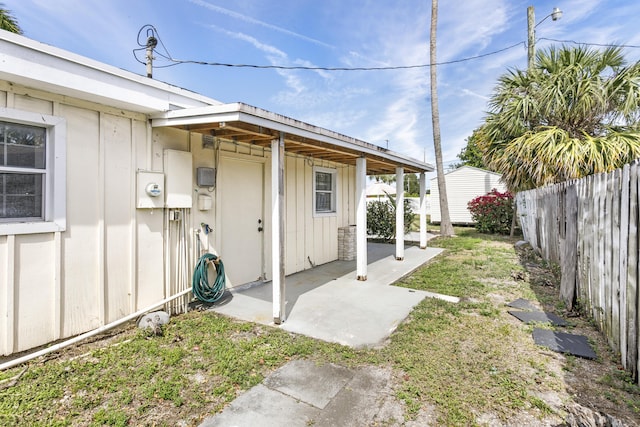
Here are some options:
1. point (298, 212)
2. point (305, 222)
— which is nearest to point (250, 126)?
point (298, 212)

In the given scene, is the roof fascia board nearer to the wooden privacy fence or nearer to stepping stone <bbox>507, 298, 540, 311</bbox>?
the wooden privacy fence

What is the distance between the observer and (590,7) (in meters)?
10.0

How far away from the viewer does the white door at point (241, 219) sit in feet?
16.1

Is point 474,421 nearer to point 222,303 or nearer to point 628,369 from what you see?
point 628,369

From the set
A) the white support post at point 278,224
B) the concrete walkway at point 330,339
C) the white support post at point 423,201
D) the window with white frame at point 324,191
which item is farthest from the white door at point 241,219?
the white support post at point 423,201

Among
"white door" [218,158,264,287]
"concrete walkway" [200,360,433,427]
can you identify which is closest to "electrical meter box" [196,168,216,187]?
A: "white door" [218,158,264,287]

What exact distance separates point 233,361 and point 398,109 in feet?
54.4

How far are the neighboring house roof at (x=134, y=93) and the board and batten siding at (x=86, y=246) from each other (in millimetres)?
211

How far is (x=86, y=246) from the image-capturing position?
332 centimetres

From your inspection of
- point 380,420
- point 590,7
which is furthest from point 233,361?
point 590,7

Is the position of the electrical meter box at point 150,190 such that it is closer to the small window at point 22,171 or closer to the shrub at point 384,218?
the small window at point 22,171

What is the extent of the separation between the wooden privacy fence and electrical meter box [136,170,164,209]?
4.83 m

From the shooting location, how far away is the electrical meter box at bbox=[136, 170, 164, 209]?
12.2ft

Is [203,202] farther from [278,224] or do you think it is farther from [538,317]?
[538,317]
